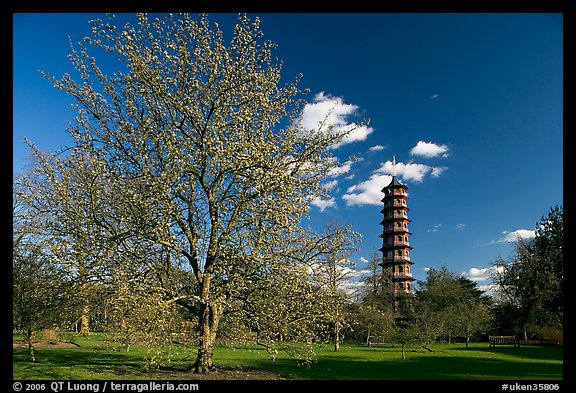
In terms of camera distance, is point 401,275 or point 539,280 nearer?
point 539,280

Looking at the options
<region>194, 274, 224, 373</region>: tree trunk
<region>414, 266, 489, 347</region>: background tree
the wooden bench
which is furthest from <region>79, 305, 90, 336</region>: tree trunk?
the wooden bench

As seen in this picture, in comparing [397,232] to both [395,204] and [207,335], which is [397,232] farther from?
[207,335]

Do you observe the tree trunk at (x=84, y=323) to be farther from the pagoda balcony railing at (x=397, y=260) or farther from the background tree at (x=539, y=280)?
the pagoda balcony railing at (x=397, y=260)

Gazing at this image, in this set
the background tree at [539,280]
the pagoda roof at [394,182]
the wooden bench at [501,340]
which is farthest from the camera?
the pagoda roof at [394,182]

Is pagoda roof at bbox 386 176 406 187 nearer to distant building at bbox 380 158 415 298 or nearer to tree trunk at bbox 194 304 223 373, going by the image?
distant building at bbox 380 158 415 298

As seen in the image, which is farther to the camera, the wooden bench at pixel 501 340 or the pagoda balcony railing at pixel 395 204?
the pagoda balcony railing at pixel 395 204

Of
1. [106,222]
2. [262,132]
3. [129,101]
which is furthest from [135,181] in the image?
[262,132]

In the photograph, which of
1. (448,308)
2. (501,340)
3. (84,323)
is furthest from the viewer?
(501,340)

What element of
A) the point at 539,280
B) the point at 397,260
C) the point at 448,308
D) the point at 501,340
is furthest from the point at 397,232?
the point at 539,280

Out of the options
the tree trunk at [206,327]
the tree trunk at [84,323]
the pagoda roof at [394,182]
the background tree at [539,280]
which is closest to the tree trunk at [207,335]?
the tree trunk at [206,327]

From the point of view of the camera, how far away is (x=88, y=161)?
45.5ft

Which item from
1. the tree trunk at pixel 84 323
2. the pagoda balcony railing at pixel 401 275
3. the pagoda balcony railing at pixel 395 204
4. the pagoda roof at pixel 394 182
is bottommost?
the tree trunk at pixel 84 323

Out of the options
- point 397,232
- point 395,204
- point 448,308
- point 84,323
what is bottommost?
point 448,308

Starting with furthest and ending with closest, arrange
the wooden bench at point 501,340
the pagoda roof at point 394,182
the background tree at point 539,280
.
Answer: the pagoda roof at point 394,182
the wooden bench at point 501,340
the background tree at point 539,280
